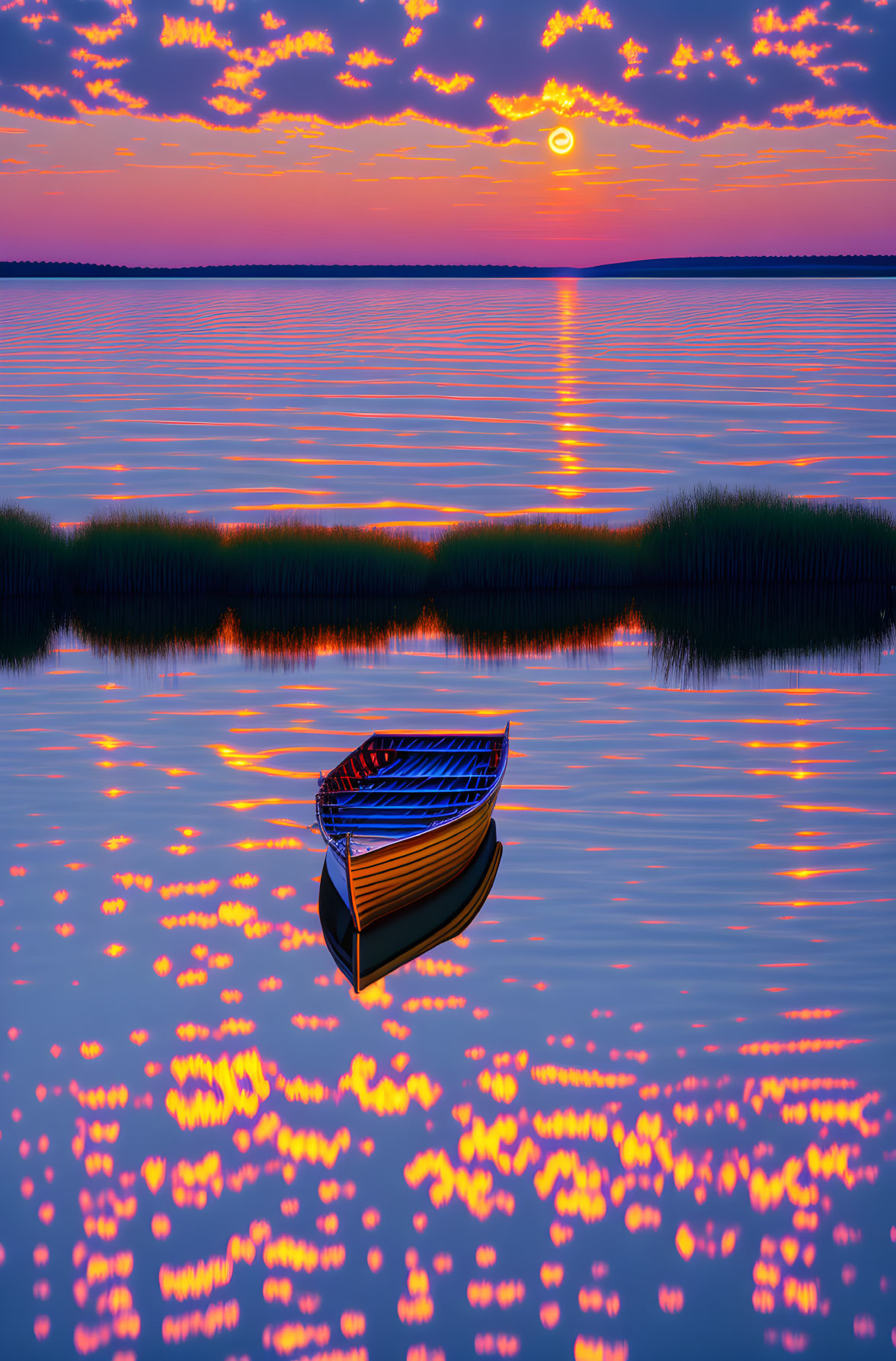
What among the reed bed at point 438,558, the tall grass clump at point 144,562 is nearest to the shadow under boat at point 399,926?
the reed bed at point 438,558

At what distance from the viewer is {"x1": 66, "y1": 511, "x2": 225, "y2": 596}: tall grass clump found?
81.3ft

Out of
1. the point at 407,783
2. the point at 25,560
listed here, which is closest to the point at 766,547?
the point at 25,560

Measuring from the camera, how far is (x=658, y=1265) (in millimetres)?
6473

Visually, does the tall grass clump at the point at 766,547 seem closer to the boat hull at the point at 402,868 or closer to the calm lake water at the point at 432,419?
the calm lake water at the point at 432,419

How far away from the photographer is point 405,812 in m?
10.5

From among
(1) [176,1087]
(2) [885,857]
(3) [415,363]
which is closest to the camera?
(1) [176,1087]

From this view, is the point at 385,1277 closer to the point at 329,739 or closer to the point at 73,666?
the point at 329,739

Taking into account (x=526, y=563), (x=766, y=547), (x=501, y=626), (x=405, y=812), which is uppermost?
(x=405, y=812)

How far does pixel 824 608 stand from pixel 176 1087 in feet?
59.5

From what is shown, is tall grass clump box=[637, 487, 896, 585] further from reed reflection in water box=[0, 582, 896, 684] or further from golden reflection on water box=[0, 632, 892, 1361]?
golden reflection on water box=[0, 632, 892, 1361]

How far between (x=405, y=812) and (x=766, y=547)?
16.3m

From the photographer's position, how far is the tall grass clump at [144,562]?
81.3 ft

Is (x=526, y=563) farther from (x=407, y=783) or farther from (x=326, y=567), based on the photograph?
(x=407, y=783)

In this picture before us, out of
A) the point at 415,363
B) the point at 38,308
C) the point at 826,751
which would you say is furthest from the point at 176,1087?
the point at 38,308
